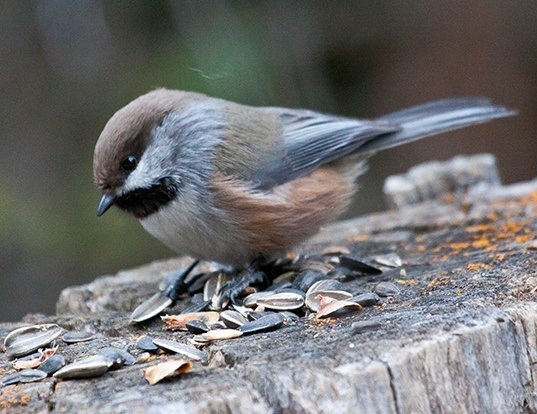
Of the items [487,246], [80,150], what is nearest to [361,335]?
[487,246]

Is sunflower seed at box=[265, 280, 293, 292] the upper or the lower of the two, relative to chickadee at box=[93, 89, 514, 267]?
lower

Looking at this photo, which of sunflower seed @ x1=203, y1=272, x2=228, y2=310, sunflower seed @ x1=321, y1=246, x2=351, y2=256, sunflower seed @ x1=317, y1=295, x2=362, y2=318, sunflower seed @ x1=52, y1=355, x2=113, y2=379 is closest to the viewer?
sunflower seed @ x1=52, y1=355, x2=113, y2=379

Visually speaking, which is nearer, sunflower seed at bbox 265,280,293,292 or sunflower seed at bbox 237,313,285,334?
sunflower seed at bbox 237,313,285,334

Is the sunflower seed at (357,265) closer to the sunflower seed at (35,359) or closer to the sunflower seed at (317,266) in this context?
the sunflower seed at (317,266)

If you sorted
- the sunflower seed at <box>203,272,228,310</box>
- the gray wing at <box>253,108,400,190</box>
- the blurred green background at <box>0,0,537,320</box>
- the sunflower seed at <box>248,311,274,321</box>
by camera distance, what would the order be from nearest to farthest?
the sunflower seed at <box>248,311,274,321</box>
the sunflower seed at <box>203,272,228,310</box>
the gray wing at <box>253,108,400,190</box>
the blurred green background at <box>0,0,537,320</box>

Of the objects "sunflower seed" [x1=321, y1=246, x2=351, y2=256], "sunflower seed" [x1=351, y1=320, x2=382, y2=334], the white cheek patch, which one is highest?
the white cheek patch

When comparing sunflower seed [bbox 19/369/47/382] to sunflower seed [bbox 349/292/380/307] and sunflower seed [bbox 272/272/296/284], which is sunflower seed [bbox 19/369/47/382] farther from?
sunflower seed [bbox 272/272/296/284]

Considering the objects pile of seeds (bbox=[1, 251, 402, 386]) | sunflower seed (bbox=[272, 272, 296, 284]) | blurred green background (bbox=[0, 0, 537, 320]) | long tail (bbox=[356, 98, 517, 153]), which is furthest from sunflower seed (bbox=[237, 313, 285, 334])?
blurred green background (bbox=[0, 0, 537, 320])

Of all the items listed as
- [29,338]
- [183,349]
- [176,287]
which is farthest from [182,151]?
[183,349]
